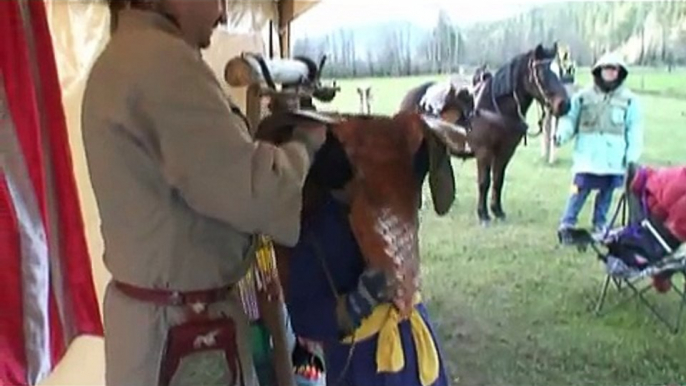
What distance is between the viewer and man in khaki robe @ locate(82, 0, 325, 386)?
1325 mm

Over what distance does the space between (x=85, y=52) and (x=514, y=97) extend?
116 centimetres

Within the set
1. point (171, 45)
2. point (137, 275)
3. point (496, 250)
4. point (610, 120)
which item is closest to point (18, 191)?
point (137, 275)

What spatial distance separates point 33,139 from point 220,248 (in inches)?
40.7

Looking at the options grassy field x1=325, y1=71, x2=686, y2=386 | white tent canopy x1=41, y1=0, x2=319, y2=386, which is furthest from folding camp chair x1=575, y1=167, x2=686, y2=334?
white tent canopy x1=41, y1=0, x2=319, y2=386

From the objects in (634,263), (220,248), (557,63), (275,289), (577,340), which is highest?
(557,63)

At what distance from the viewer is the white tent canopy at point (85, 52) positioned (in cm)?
238

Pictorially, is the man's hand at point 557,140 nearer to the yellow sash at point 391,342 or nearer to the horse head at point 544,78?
the horse head at point 544,78

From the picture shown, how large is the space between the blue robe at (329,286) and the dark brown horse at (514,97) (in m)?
1.04

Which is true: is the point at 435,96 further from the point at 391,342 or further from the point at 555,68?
the point at 391,342

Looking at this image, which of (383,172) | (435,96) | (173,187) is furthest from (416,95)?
(173,187)

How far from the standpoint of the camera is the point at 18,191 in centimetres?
229

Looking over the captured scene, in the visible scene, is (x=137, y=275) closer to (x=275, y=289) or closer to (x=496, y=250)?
Answer: (x=275, y=289)

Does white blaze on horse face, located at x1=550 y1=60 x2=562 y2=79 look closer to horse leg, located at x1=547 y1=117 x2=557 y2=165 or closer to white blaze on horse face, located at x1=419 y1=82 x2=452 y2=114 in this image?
horse leg, located at x1=547 y1=117 x2=557 y2=165

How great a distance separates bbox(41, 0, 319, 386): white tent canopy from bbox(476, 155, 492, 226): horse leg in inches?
26.7
